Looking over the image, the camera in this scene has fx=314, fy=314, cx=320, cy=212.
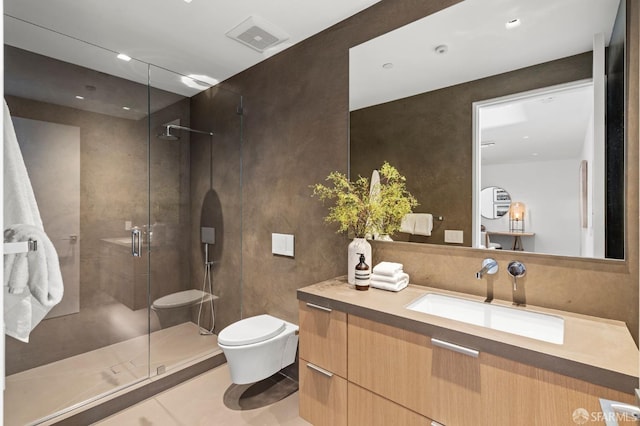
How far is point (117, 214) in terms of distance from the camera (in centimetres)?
244

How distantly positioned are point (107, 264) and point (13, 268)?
127 centimetres

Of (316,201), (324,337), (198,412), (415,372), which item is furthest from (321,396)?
(316,201)

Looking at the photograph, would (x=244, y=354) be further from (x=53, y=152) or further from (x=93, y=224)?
(x=53, y=152)

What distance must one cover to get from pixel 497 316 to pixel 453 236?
0.42m

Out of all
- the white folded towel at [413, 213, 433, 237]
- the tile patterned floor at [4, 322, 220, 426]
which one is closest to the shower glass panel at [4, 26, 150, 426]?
the tile patterned floor at [4, 322, 220, 426]

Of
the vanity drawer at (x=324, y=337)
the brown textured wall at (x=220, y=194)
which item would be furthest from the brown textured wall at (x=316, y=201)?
the vanity drawer at (x=324, y=337)

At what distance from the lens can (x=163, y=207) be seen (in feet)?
8.43

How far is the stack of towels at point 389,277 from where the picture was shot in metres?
1.64

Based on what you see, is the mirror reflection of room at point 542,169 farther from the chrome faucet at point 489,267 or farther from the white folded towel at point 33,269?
the white folded towel at point 33,269

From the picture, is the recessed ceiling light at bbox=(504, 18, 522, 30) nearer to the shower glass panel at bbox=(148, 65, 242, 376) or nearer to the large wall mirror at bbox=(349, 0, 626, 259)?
the large wall mirror at bbox=(349, 0, 626, 259)

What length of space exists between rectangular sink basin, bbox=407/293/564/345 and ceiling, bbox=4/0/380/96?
1.73 m

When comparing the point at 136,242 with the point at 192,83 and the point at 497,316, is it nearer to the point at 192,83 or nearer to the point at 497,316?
the point at 192,83

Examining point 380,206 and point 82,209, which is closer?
point 380,206

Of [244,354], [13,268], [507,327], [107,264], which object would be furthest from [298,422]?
[107,264]
